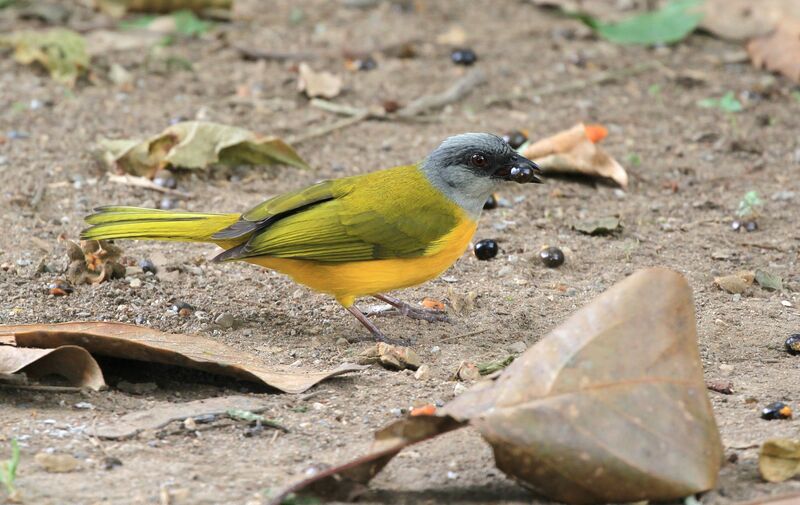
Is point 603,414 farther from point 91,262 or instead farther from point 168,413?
point 91,262

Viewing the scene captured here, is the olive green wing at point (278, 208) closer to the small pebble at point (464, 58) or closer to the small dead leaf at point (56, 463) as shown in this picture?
the small dead leaf at point (56, 463)

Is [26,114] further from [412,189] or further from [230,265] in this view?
[412,189]

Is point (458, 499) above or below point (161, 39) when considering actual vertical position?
below

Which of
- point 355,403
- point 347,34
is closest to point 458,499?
point 355,403

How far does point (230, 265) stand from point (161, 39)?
3829 millimetres

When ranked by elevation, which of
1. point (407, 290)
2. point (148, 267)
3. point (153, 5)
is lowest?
point (407, 290)

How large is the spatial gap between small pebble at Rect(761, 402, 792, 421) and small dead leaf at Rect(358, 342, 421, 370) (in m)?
1.44

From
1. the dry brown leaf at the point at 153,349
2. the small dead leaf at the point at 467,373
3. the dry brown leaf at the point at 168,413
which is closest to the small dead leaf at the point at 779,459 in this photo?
the small dead leaf at the point at 467,373

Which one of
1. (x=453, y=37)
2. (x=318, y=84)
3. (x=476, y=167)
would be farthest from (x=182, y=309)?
(x=453, y=37)

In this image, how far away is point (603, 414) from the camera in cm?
320

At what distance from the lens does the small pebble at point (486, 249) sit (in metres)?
5.91

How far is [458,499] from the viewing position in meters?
3.36

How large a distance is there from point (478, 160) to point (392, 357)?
1.33m

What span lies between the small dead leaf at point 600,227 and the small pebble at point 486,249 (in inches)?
25.3
